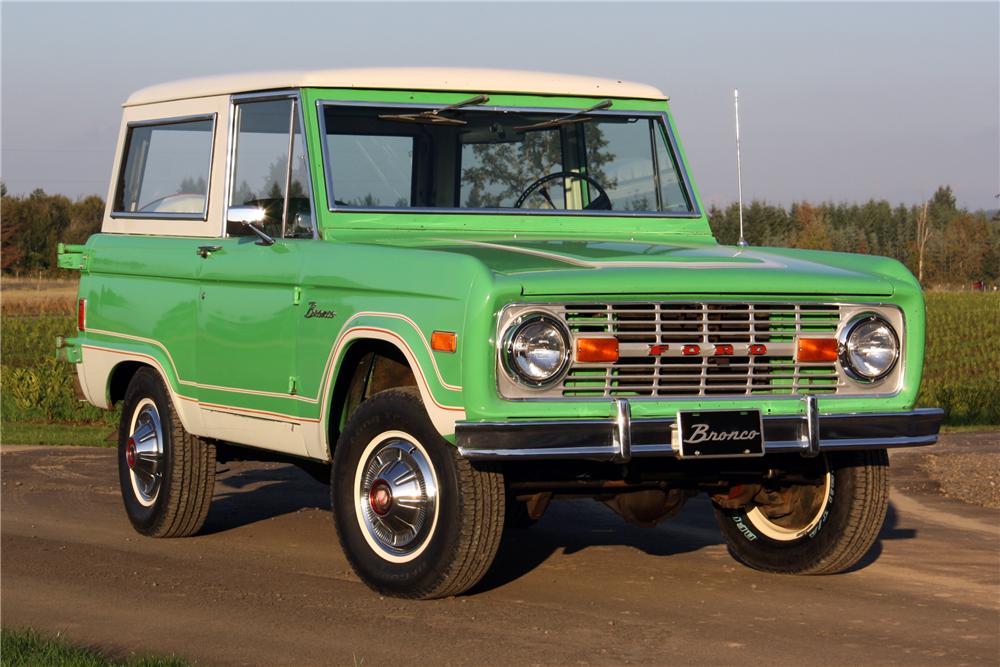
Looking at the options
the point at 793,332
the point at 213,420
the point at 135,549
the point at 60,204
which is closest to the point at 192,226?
the point at 213,420

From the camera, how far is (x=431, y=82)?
25.6 feet

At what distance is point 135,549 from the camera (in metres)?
8.13

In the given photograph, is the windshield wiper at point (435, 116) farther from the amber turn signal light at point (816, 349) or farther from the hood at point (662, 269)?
the amber turn signal light at point (816, 349)

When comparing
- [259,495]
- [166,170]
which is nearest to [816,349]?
[166,170]

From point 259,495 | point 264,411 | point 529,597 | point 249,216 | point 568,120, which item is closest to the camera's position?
point 529,597

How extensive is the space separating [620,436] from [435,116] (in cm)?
253

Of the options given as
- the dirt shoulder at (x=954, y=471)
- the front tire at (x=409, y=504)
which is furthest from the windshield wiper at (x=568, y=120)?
the dirt shoulder at (x=954, y=471)

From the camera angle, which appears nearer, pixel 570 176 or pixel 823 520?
pixel 823 520

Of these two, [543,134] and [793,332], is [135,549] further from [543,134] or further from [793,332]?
[793,332]

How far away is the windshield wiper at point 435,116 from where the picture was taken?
7.68m

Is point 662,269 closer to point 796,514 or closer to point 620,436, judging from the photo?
point 620,436

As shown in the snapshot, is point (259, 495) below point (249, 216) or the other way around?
below

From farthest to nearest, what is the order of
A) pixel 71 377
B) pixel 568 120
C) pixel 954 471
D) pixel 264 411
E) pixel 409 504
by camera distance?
1. pixel 71 377
2. pixel 954 471
3. pixel 568 120
4. pixel 264 411
5. pixel 409 504

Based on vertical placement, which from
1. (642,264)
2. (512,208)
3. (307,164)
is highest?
(307,164)
